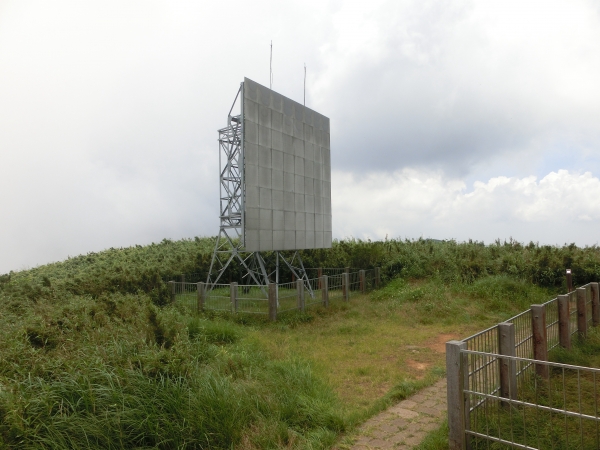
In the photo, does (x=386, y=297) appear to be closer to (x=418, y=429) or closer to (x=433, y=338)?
(x=433, y=338)

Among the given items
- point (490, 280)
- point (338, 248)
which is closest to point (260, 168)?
point (338, 248)

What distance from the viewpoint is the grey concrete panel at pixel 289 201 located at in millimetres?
13595

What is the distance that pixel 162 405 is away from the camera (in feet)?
15.4

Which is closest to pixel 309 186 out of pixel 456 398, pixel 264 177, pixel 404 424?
pixel 264 177

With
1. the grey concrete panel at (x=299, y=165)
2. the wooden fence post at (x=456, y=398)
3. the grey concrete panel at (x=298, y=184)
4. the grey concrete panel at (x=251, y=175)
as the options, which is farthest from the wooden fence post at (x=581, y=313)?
the grey concrete panel at (x=299, y=165)

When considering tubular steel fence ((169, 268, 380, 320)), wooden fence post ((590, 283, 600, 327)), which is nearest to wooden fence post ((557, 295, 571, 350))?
wooden fence post ((590, 283, 600, 327))

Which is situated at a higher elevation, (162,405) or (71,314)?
(71,314)

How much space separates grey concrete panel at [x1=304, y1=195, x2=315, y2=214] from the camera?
48.6 ft

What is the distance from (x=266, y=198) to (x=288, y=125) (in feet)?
9.64

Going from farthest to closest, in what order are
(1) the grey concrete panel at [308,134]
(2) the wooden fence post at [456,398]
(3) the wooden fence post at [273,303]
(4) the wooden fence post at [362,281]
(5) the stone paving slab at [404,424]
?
(4) the wooden fence post at [362,281] → (1) the grey concrete panel at [308,134] → (3) the wooden fence post at [273,303] → (5) the stone paving slab at [404,424] → (2) the wooden fence post at [456,398]

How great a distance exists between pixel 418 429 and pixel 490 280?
11221 millimetres

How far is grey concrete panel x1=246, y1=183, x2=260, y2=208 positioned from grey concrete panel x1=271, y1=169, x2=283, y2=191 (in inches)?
34.5

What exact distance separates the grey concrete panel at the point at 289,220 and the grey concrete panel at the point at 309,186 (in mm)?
1302

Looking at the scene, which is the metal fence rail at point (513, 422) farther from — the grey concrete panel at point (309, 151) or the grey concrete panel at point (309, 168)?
the grey concrete panel at point (309, 151)
